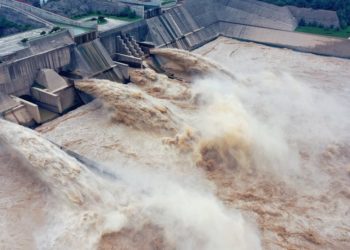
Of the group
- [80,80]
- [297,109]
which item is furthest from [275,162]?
[80,80]

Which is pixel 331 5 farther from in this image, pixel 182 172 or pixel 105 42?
pixel 182 172

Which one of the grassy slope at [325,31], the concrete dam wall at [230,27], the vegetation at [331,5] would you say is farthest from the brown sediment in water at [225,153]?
the vegetation at [331,5]

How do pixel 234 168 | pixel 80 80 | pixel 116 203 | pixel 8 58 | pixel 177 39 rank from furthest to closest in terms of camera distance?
pixel 177 39, pixel 80 80, pixel 8 58, pixel 234 168, pixel 116 203

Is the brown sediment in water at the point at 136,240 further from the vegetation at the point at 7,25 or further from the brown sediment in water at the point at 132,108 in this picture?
the vegetation at the point at 7,25

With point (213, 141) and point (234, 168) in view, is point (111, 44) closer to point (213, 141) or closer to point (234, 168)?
point (213, 141)

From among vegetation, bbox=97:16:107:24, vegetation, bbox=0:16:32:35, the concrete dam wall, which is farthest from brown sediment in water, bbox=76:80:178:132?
vegetation, bbox=0:16:32:35

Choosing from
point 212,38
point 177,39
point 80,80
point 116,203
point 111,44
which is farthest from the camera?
point 212,38
